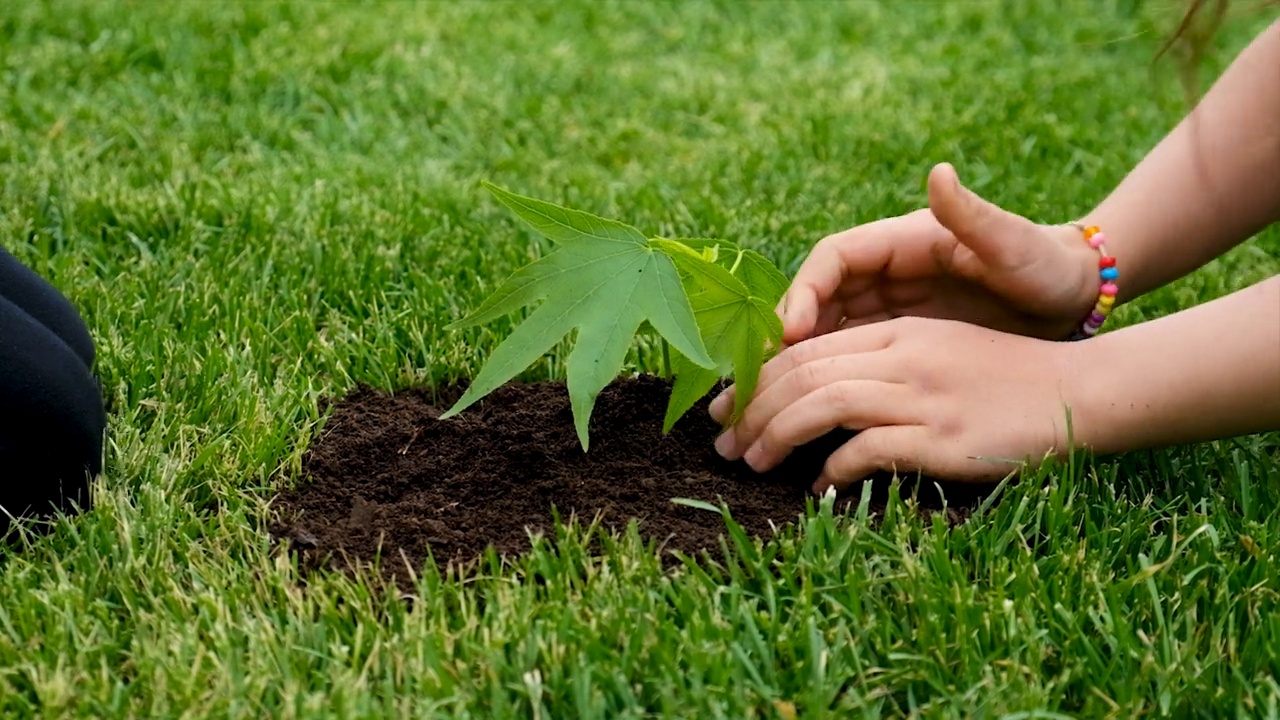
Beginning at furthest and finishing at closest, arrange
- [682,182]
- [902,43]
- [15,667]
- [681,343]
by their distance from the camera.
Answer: [902,43] < [682,182] < [681,343] < [15,667]

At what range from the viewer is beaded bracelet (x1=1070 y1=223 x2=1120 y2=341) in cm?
195

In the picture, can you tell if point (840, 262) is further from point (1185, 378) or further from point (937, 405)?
point (1185, 378)

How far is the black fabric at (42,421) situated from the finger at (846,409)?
37.5 inches

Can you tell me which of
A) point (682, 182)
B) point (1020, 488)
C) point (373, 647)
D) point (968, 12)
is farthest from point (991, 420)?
point (968, 12)

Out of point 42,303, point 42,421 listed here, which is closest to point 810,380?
point 42,421

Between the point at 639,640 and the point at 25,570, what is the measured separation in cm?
79

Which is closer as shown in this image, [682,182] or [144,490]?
[144,490]

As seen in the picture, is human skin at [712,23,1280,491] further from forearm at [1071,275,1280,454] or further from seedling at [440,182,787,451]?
seedling at [440,182,787,451]

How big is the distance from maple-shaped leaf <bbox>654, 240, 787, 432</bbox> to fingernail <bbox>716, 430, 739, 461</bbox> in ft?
0.20

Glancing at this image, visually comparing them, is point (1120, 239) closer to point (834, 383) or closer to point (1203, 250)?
point (1203, 250)

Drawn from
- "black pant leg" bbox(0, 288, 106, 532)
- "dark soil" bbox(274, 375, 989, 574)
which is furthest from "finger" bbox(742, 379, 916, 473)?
"black pant leg" bbox(0, 288, 106, 532)

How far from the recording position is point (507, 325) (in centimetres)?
229

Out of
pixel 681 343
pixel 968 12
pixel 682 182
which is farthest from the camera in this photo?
pixel 968 12

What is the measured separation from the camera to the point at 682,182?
3.16 m
